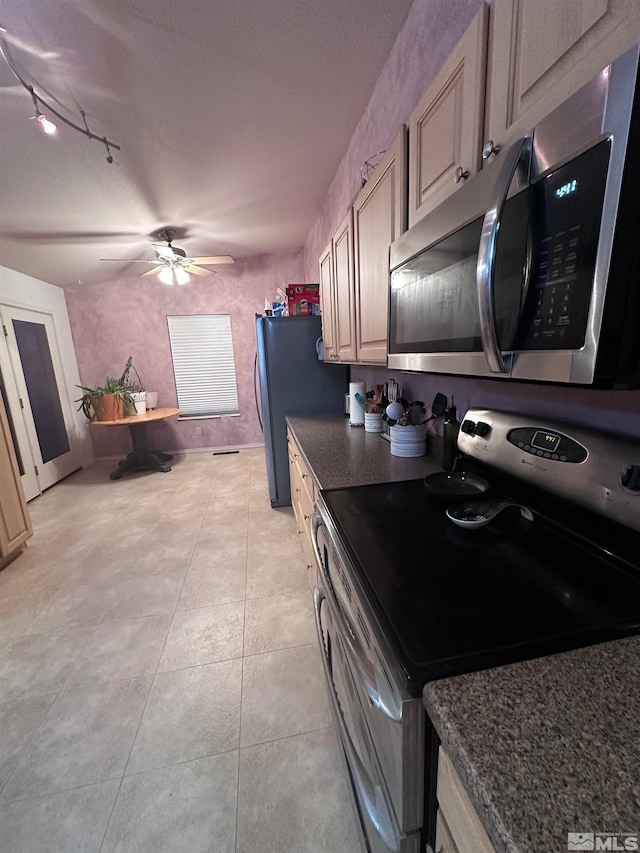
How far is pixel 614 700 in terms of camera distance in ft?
1.46

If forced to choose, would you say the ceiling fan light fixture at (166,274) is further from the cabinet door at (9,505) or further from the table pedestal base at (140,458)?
the table pedestal base at (140,458)

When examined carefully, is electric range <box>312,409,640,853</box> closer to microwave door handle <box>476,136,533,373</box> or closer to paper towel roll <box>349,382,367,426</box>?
microwave door handle <box>476,136,533,373</box>

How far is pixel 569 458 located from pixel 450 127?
84 centimetres

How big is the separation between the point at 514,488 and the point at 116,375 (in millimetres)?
4929

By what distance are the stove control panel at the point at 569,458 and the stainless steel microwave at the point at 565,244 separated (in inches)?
8.6

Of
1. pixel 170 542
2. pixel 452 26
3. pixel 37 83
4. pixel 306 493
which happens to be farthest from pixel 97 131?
pixel 170 542

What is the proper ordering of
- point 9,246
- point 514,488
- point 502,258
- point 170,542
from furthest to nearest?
1. point 9,246
2. point 170,542
3. point 514,488
4. point 502,258

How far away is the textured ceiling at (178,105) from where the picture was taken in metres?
1.33

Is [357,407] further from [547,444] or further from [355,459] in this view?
[547,444]

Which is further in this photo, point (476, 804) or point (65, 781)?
point (65, 781)

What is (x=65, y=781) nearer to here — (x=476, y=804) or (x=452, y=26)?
(x=476, y=804)

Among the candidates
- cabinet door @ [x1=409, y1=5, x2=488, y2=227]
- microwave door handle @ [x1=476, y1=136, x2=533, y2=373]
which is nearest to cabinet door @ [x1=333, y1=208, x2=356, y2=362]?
cabinet door @ [x1=409, y1=5, x2=488, y2=227]

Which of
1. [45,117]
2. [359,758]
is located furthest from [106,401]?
[359,758]

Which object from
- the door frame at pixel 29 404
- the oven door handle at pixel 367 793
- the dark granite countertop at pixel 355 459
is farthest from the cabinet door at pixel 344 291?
the door frame at pixel 29 404
